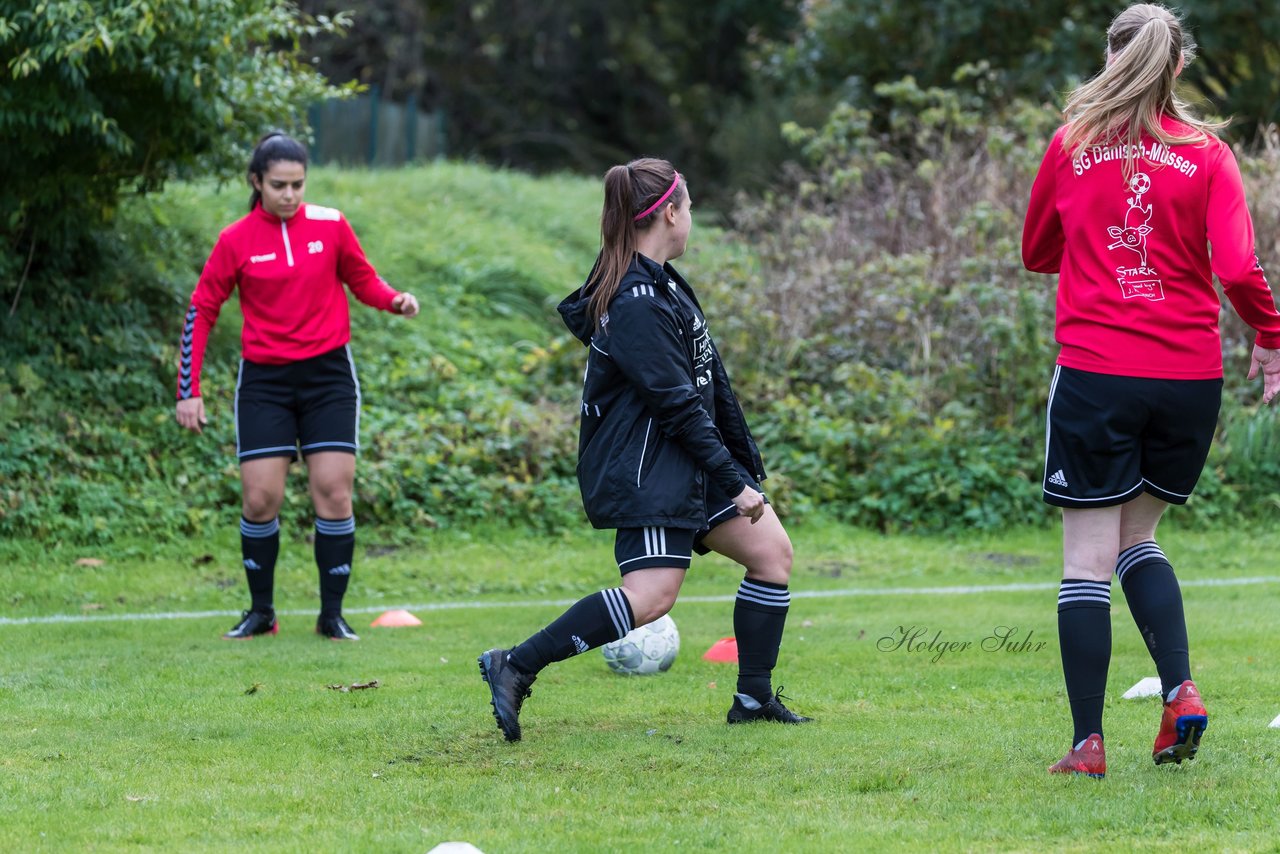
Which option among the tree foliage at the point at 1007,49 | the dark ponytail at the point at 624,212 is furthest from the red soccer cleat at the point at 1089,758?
the tree foliage at the point at 1007,49

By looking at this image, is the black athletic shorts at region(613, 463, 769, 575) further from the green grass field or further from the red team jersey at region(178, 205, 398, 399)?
the red team jersey at region(178, 205, 398, 399)

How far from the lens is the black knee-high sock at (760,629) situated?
4578 mm

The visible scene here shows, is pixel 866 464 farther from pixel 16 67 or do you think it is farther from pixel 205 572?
pixel 16 67

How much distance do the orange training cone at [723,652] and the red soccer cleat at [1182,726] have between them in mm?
2259

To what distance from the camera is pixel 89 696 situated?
5047mm

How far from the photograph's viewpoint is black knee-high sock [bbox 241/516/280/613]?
257 inches

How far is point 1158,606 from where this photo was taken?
388 cm

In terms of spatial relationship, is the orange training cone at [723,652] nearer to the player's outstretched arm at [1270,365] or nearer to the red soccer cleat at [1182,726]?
the red soccer cleat at [1182,726]

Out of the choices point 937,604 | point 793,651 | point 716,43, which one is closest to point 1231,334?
point 937,604

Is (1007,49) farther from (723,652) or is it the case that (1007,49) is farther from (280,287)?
(723,652)

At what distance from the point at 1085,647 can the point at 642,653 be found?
208cm

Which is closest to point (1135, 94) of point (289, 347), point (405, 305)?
point (405, 305)

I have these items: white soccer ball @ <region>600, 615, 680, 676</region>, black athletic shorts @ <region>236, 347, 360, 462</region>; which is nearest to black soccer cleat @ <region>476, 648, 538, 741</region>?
white soccer ball @ <region>600, 615, 680, 676</region>

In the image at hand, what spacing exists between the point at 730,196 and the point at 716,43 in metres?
11.2
